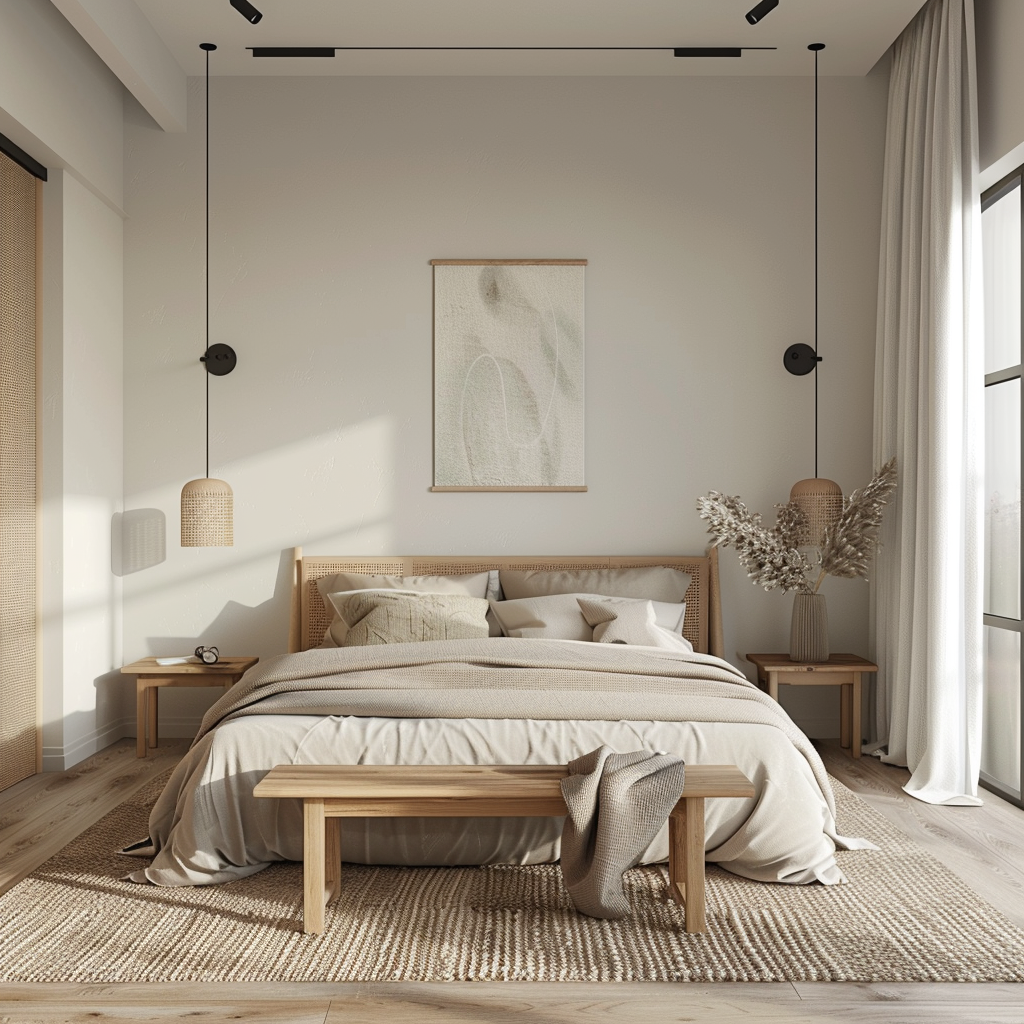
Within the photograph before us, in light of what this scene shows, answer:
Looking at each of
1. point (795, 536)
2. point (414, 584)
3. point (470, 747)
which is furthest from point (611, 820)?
point (795, 536)

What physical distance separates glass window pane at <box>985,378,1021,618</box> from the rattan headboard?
1288mm

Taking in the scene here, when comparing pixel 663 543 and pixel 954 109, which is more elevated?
pixel 954 109

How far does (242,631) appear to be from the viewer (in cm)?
494

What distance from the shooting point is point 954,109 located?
3.94 m

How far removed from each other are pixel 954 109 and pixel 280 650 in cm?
396

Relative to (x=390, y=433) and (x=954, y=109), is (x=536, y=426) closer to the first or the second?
(x=390, y=433)

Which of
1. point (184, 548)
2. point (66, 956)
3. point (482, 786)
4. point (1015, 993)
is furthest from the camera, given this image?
point (184, 548)

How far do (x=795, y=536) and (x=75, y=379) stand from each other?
11.4 ft

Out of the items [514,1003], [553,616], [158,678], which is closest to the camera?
[514,1003]

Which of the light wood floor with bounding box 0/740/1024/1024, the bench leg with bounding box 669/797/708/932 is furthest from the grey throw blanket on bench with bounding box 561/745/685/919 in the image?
the light wood floor with bounding box 0/740/1024/1024

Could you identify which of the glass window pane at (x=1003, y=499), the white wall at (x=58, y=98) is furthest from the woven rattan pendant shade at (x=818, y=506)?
the white wall at (x=58, y=98)

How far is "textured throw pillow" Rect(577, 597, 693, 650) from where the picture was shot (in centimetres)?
409

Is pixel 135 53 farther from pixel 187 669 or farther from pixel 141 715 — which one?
pixel 141 715

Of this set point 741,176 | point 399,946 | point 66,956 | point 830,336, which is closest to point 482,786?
point 399,946
